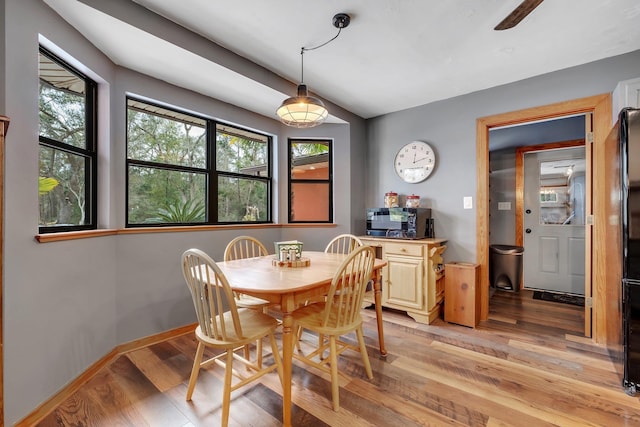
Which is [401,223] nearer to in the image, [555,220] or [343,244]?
[343,244]

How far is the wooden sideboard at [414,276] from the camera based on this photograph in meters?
2.84

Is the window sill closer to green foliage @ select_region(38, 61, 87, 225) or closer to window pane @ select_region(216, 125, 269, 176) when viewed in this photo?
green foliage @ select_region(38, 61, 87, 225)

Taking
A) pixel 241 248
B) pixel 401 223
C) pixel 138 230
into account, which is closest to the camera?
pixel 138 230

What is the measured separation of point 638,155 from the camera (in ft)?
5.53

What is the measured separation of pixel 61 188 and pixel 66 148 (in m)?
0.27

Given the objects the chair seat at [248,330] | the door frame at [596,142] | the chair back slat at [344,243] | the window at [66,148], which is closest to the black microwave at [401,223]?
the chair back slat at [344,243]

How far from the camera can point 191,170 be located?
2.79 meters

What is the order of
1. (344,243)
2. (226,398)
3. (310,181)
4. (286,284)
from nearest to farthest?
1. (226,398)
2. (286,284)
3. (344,243)
4. (310,181)

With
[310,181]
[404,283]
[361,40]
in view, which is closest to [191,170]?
[310,181]

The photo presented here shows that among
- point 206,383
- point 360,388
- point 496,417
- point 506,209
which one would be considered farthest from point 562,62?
point 206,383

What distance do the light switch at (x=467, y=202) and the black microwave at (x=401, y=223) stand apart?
37cm

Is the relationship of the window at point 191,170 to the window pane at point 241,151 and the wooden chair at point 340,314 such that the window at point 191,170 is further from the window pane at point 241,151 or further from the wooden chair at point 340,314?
the wooden chair at point 340,314

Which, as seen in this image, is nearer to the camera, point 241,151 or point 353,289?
point 353,289

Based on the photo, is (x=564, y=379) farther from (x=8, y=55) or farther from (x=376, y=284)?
(x=8, y=55)
